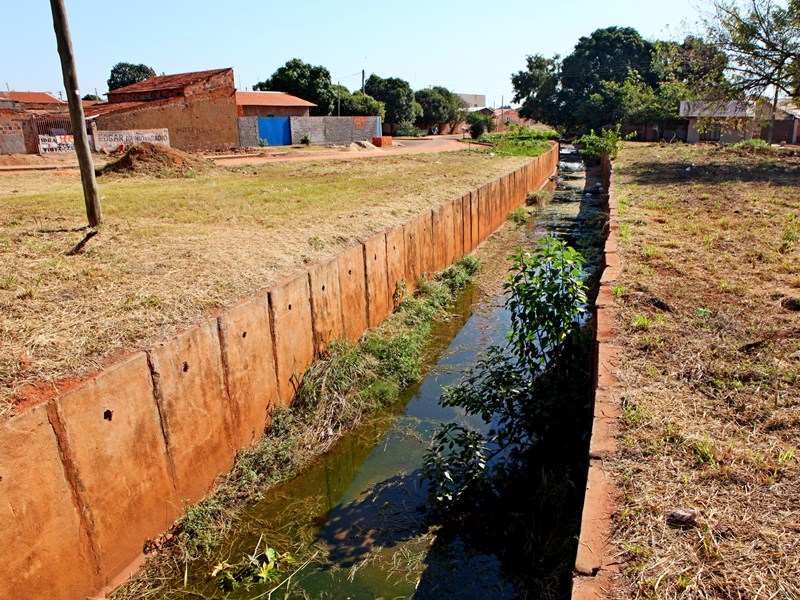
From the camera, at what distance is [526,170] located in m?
22.4

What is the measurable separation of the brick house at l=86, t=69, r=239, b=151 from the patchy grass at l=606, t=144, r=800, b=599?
25781 mm

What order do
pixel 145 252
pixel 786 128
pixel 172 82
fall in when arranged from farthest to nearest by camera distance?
pixel 786 128 → pixel 172 82 → pixel 145 252

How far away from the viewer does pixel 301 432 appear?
5949 millimetres

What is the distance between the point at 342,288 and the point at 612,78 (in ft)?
172

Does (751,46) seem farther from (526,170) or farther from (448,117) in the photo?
(448,117)

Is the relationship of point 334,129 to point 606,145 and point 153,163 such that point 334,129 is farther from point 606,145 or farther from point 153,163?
point 153,163

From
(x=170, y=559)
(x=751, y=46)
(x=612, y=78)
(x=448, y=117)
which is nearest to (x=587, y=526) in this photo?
(x=170, y=559)

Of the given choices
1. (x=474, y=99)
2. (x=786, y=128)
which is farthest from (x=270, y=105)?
(x=474, y=99)

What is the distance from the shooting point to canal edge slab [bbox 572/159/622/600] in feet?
8.84

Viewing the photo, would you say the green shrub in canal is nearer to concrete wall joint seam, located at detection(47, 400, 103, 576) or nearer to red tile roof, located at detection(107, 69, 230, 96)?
concrete wall joint seam, located at detection(47, 400, 103, 576)

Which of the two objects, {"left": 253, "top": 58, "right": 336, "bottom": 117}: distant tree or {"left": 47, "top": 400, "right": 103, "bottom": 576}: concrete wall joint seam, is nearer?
{"left": 47, "top": 400, "right": 103, "bottom": 576}: concrete wall joint seam

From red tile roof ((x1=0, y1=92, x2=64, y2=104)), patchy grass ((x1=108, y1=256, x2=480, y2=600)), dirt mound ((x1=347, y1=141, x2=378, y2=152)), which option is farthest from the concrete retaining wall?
red tile roof ((x1=0, y1=92, x2=64, y2=104))

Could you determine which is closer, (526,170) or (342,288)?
(342,288)

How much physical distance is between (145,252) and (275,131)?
3240cm
